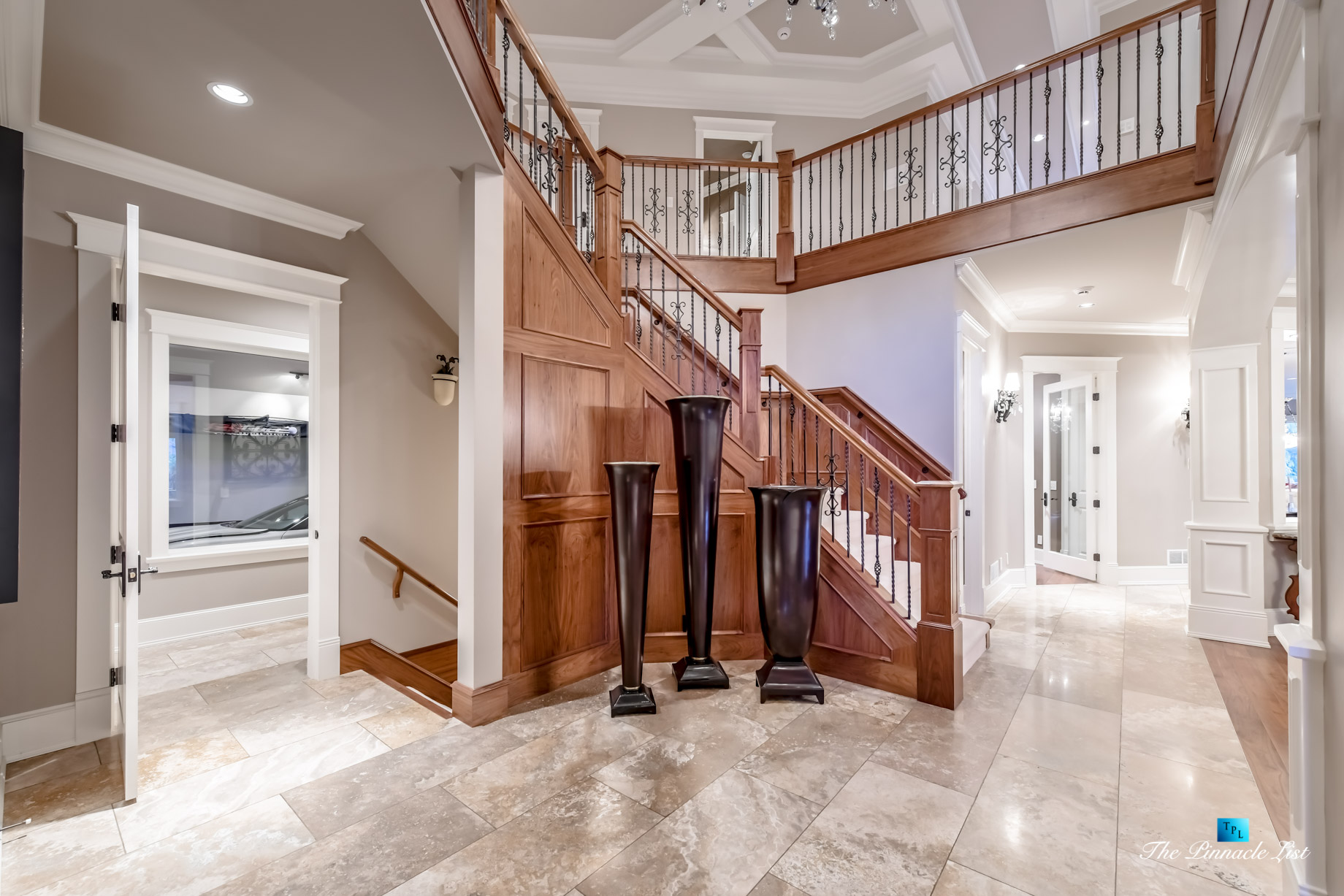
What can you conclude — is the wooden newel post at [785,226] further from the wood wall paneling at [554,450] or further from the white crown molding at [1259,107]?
the white crown molding at [1259,107]

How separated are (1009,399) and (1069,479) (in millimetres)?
1998

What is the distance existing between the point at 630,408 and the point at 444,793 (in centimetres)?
225

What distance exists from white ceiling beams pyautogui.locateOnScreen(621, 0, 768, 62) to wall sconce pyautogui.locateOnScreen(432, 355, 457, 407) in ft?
13.5

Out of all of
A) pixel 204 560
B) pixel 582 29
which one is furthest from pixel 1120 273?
pixel 204 560

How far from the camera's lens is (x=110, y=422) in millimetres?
2822

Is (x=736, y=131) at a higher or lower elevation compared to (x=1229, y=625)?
higher

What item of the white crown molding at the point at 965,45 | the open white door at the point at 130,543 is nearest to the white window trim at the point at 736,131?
the white crown molding at the point at 965,45

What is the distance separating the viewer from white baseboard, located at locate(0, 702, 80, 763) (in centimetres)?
254

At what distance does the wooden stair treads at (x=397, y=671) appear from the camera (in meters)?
3.32

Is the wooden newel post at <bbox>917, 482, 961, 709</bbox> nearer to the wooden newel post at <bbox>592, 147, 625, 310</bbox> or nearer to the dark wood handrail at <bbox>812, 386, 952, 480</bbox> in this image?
the dark wood handrail at <bbox>812, 386, 952, 480</bbox>

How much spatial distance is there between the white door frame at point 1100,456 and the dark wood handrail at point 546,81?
5688 mm

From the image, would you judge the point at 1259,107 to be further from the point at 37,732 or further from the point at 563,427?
the point at 37,732

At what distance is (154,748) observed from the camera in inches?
103

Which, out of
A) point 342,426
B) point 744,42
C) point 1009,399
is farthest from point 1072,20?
point 342,426
